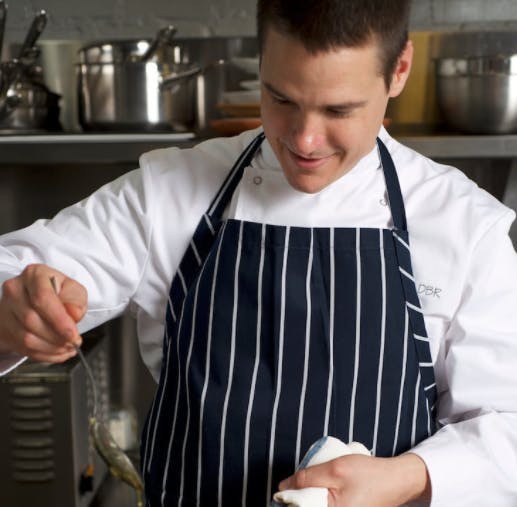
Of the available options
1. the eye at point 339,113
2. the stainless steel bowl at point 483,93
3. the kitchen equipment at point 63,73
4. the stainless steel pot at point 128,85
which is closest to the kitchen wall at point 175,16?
the kitchen equipment at point 63,73

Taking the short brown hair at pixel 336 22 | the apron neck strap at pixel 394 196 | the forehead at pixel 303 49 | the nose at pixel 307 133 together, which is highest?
the short brown hair at pixel 336 22

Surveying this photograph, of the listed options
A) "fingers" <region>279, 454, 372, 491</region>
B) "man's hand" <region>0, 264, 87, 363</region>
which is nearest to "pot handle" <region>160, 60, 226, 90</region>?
"man's hand" <region>0, 264, 87, 363</region>

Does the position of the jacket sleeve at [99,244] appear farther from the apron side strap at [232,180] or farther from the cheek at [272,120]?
the cheek at [272,120]

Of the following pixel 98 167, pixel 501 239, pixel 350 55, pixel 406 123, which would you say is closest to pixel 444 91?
pixel 406 123

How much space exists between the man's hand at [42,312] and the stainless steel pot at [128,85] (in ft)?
4.36

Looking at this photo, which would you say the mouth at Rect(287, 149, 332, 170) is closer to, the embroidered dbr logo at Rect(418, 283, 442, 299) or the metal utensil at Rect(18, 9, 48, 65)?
the embroidered dbr logo at Rect(418, 283, 442, 299)

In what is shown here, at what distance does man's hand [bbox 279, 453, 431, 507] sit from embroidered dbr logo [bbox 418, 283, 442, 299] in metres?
0.22

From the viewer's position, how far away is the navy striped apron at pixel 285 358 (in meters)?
1.17

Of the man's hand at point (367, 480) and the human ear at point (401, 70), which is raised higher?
the human ear at point (401, 70)

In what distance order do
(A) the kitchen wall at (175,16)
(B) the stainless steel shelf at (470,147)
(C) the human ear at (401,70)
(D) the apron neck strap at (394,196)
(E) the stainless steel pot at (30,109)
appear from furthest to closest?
(A) the kitchen wall at (175,16) → (E) the stainless steel pot at (30,109) → (B) the stainless steel shelf at (470,147) → (D) the apron neck strap at (394,196) → (C) the human ear at (401,70)

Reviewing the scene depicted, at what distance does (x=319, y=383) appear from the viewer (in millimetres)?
1172

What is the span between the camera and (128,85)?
90.1 inches

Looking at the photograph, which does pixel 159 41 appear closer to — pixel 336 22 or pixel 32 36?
pixel 32 36

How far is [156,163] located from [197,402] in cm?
36
